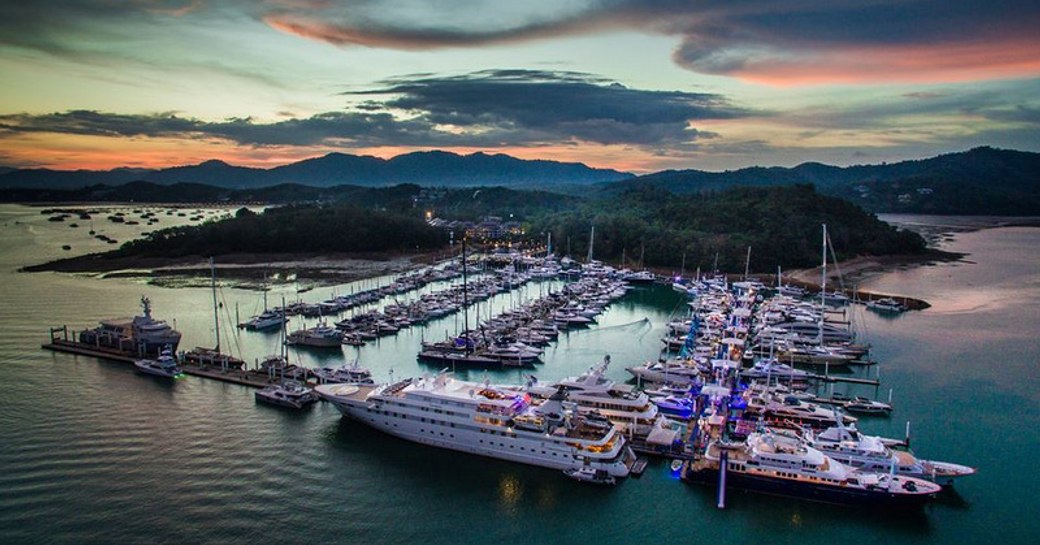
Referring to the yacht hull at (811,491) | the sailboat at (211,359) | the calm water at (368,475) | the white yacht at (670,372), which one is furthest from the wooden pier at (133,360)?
the yacht hull at (811,491)

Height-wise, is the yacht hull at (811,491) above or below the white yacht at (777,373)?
below

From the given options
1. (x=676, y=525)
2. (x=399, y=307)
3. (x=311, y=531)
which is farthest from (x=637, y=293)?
(x=311, y=531)

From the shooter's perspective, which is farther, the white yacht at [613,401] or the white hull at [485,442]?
the white yacht at [613,401]

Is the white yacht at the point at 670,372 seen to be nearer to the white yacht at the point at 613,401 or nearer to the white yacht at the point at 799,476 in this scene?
the white yacht at the point at 613,401

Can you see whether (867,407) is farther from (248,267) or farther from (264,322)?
(248,267)

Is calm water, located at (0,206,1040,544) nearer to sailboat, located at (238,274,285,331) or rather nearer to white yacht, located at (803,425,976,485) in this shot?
white yacht, located at (803,425,976,485)

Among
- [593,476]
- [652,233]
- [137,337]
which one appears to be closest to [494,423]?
[593,476]
